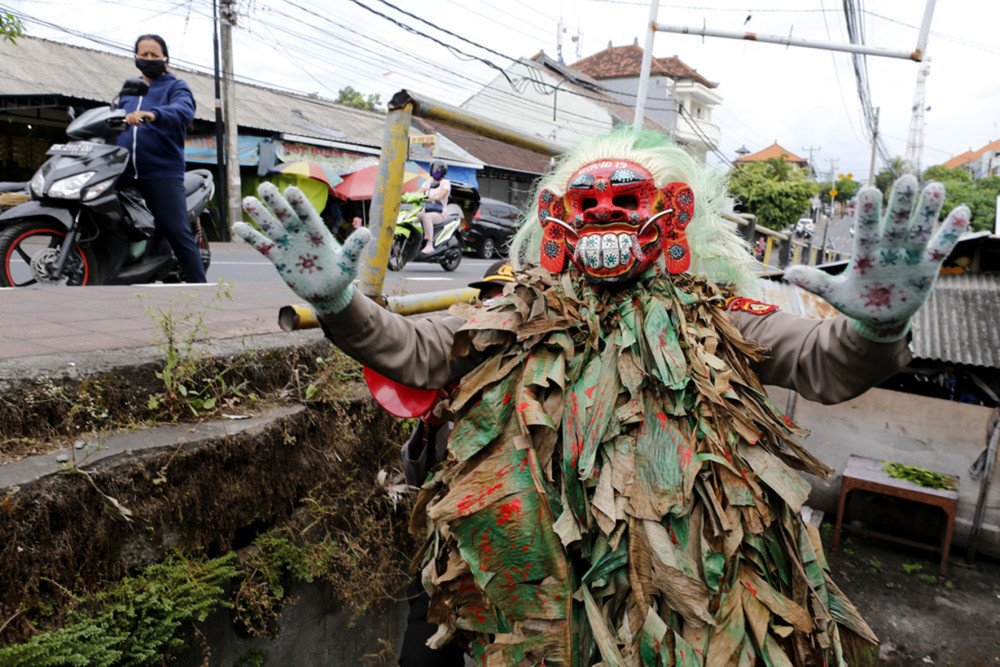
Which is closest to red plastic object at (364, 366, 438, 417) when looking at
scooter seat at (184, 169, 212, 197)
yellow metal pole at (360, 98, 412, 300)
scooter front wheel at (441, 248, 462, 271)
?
yellow metal pole at (360, 98, 412, 300)

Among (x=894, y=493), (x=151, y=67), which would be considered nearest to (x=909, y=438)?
(x=894, y=493)

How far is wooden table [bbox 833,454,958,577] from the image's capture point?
4.27 metres

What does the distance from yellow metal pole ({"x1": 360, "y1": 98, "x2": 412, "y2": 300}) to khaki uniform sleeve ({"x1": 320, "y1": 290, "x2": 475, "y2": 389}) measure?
11.5 inches

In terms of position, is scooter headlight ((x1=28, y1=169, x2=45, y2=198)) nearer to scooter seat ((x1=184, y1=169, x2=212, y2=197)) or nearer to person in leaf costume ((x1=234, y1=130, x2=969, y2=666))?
scooter seat ((x1=184, y1=169, x2=212, y2=197))

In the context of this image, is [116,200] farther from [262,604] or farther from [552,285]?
[552,285]

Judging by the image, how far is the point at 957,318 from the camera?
469 cm

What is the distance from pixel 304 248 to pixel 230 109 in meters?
16.5

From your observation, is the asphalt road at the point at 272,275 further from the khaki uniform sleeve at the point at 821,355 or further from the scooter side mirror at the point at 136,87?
the khaki uniform sleeve at the point at 821,355

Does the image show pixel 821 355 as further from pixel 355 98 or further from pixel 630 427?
pixel 355 98

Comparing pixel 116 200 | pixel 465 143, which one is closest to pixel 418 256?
pixel 116 200

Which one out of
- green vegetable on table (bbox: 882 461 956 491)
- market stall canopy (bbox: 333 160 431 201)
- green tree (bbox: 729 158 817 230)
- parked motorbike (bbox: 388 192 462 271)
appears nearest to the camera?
green vegetable on table (bbox: 882 461 956 491)

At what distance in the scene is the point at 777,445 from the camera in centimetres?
186

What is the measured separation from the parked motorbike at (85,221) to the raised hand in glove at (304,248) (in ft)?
12.7

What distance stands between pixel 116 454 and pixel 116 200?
3.59 meters
